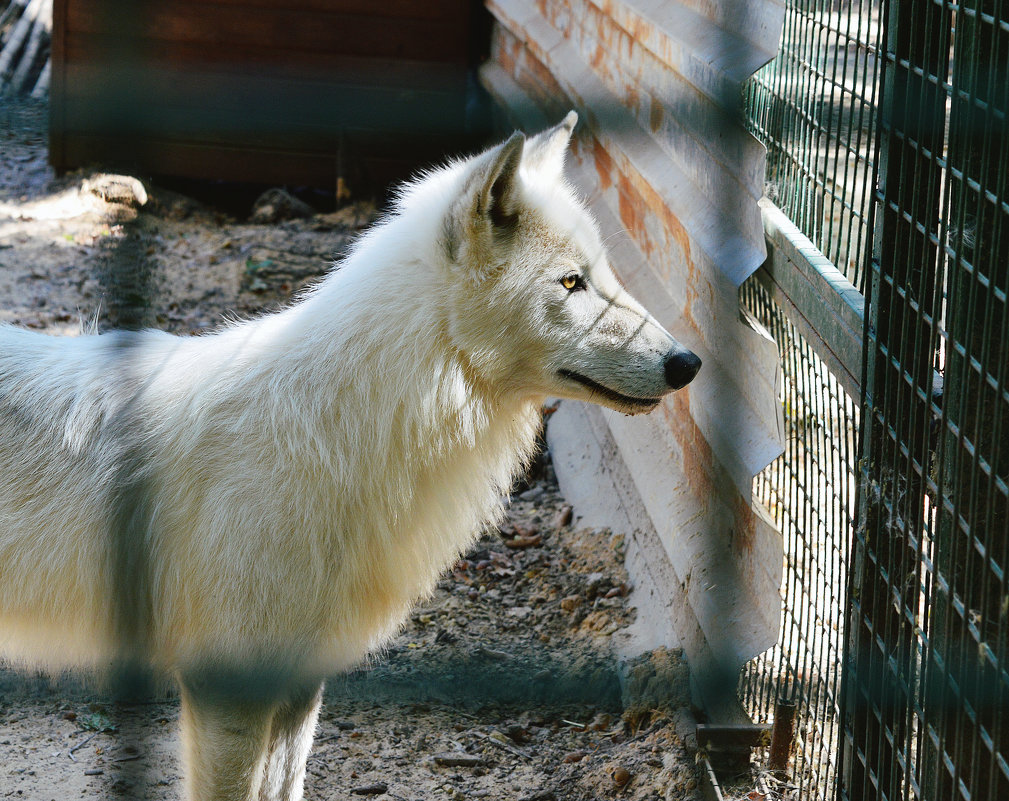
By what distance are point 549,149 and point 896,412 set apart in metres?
1.39

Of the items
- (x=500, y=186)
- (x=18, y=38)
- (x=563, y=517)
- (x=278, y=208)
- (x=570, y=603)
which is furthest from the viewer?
(x=18, y=38)

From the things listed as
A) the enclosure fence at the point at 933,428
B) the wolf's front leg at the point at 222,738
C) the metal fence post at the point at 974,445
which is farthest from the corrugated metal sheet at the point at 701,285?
the wolf's front leg at the point at 222,738

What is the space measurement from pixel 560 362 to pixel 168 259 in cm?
524

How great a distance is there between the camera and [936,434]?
2.08 metres

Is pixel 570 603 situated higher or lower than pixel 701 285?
lower

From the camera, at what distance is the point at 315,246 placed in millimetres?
7559

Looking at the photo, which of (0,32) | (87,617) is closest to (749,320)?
(87,617)

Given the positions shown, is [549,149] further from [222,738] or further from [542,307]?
[222,738]

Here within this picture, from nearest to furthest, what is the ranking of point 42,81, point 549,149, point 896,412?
point 896,412, point 549,149, point 42,81

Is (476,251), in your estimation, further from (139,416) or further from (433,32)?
(433,32)

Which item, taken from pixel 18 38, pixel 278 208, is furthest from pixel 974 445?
pixel 18 38

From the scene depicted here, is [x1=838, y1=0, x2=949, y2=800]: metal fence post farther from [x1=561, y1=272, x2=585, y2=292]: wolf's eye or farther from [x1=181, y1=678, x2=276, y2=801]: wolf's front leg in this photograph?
[x1=181, y1=678, x2=276, y2=801]: wolf's front leg

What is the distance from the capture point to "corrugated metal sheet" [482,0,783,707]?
3.11m

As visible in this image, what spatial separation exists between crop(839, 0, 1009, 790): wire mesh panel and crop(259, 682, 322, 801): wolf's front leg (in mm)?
1560
